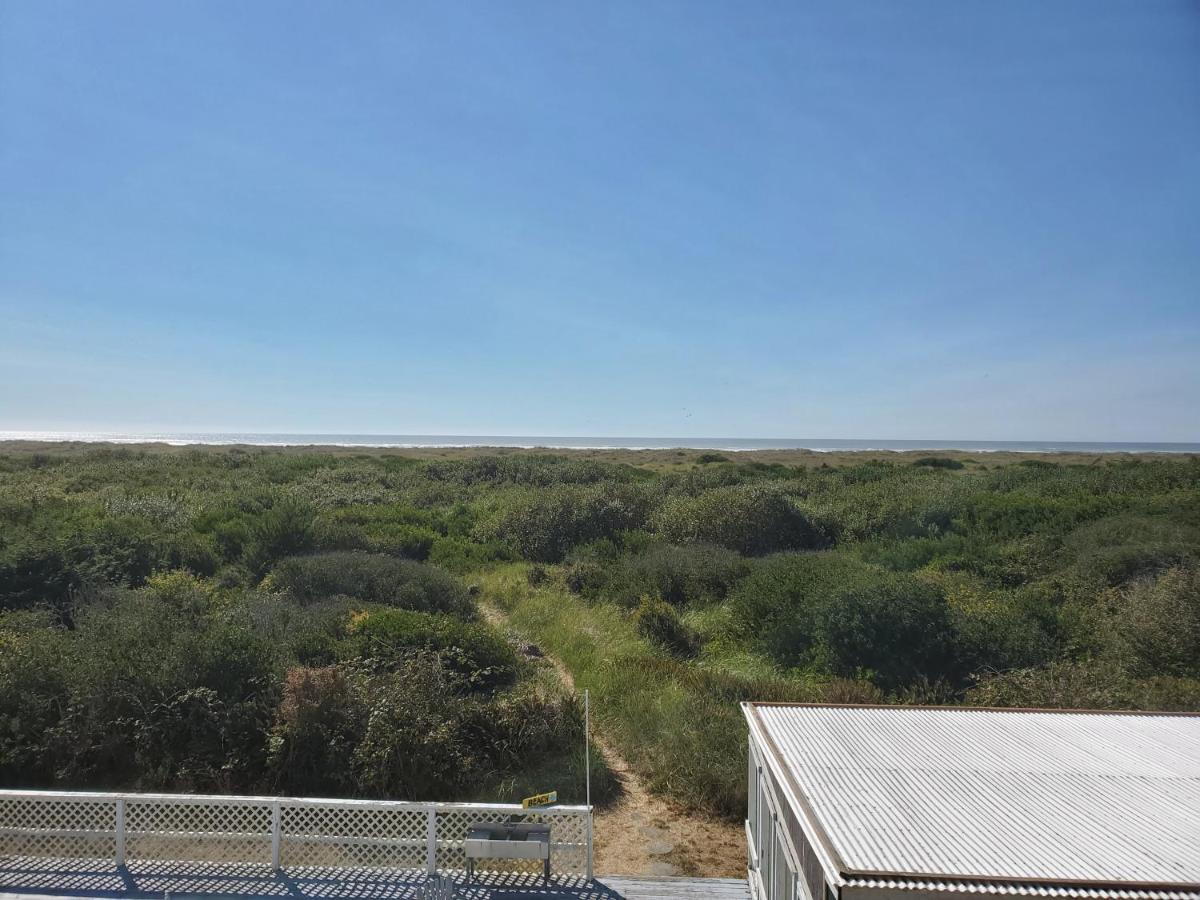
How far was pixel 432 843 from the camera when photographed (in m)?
6.95

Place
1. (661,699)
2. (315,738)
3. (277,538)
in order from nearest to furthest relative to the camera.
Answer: (315,738) < (661,699) < (277,538)

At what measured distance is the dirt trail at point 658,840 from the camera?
7664 millimetres

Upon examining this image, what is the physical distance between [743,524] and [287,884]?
17.1 m

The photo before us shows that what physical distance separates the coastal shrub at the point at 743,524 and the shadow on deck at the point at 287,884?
14435 millimetres

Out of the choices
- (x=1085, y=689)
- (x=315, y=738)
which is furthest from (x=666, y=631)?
(x=315, y=738)

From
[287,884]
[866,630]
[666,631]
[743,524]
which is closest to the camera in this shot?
[287,884]

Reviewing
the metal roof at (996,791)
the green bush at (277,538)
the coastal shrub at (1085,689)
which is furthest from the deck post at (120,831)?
the green bush at (277,538)

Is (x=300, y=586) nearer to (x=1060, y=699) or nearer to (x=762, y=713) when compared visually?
(x=762, y=713)

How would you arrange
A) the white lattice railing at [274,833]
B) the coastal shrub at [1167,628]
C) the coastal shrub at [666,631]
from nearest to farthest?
1. the white lattice railing at [274,833]
2. the coastal shrub at [1167,628]
3. the coastal shrub at [666,631]

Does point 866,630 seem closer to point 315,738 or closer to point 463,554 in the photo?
point 315,738

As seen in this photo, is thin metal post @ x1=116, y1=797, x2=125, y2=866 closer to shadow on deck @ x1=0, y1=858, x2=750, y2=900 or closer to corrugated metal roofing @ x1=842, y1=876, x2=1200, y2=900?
shadow on deck @ x1=0, y1=858, x2=750, y2=900

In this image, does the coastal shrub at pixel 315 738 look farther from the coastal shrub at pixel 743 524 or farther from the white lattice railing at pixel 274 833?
the coastal shrub at pixel 743 524

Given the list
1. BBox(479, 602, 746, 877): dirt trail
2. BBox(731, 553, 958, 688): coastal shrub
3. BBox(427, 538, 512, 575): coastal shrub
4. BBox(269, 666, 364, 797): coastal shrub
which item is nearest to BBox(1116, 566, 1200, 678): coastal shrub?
BBox(731, 553, 958, 688): coastal shrub

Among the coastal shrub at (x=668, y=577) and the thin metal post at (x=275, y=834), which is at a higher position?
the coastal shrub at (x=668, y=577)
